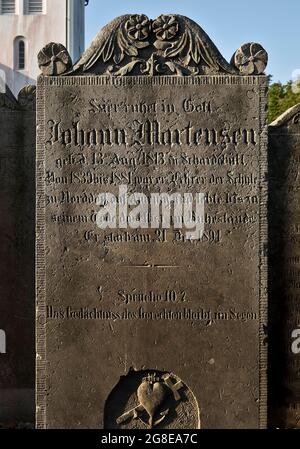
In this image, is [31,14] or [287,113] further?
[31,14]

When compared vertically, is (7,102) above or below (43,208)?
above

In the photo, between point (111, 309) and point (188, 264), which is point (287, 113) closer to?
point (188, 264)

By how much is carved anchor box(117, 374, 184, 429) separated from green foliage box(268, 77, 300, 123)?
518 inches

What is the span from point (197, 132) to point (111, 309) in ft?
6.79

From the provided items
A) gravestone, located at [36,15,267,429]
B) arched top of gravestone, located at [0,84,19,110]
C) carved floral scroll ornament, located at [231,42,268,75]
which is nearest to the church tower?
arched top of gravestone, located at [0,84,19,110]

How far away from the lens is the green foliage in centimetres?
2006

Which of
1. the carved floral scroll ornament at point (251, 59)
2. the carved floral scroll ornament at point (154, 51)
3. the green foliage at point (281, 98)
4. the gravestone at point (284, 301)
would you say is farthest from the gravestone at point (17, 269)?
the green foliage at point (281, 98)

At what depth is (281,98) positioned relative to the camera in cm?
2184

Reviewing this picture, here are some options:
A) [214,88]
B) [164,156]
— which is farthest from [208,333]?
[214,88]

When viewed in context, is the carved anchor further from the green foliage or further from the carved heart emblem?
the green foliage

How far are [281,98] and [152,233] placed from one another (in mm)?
15473

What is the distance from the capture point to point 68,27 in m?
36.8

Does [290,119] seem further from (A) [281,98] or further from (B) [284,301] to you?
(A) [281,98]

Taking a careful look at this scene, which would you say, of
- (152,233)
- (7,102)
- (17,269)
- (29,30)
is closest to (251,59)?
(152,233)
